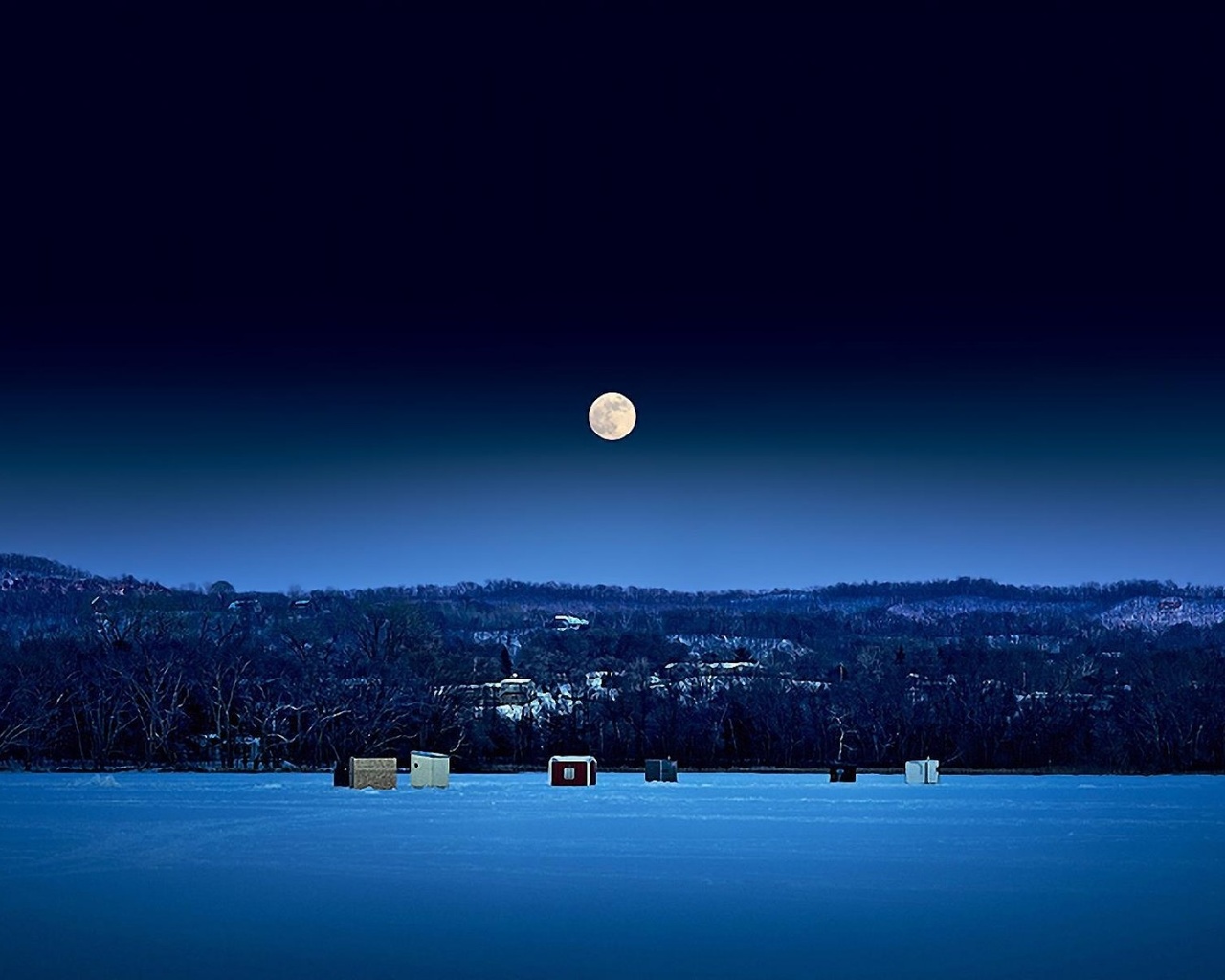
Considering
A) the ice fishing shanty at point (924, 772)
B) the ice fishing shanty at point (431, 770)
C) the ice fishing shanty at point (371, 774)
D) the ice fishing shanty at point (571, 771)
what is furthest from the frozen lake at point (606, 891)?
the ice fishing shanty at point (924, 772)

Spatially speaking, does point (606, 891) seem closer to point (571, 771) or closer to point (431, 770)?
point (431, 770)

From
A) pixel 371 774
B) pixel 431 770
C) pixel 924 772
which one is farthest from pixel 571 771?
pixel 924 772

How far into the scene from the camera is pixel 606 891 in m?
19.9

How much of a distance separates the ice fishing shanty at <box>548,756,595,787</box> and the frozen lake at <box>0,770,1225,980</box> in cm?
1180

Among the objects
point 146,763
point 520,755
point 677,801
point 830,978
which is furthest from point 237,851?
point 520,755

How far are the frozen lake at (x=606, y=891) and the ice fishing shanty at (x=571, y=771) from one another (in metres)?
11.8

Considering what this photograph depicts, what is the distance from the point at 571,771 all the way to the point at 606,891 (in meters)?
30.6

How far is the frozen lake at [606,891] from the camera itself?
14.7 metres

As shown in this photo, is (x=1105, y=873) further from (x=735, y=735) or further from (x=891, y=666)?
(x=891, y=666)

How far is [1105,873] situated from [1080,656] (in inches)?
3068

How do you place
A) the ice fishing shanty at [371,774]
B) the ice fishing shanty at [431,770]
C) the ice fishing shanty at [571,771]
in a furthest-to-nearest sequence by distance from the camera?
the ice fishing shanty at [571,771] < the ice fishing shanty at [431,770] < the ice fishing shanty at [371,774]

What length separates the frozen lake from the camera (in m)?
14.7

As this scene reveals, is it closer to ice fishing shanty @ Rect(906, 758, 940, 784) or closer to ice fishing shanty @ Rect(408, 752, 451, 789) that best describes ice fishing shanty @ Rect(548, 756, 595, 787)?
ice fishing shanty @ Rect(408, 752, 451, 789)

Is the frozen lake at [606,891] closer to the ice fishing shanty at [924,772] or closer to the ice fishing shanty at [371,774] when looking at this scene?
the ice fishing shanty at [371,774]
